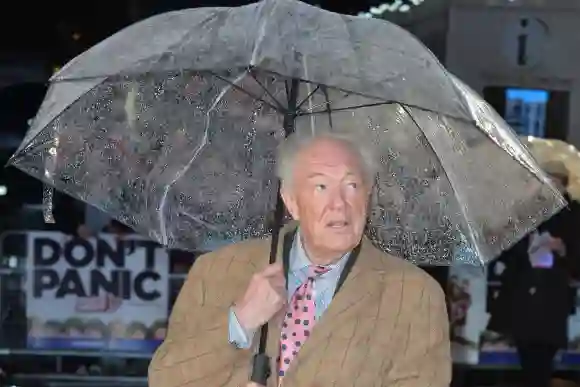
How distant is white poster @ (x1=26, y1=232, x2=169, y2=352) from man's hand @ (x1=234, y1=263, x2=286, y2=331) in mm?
3409

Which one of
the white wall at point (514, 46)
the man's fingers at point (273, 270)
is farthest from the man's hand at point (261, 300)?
the white wall at point (514, 46)

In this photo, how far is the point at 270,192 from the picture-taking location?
2.97 metres

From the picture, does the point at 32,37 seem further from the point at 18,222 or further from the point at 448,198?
the point at 448,198

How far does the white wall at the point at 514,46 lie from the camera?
5914 millimetres

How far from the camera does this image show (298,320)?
8.09ft

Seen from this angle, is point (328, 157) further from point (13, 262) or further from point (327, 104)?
point (13, 262)

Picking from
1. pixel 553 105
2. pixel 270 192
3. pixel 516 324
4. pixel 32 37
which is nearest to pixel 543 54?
pixel 553 105

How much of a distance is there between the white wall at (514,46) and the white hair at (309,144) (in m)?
3.46

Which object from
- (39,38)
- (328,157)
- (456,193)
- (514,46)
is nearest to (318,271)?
(328,157)

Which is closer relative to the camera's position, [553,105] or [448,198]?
[448,198]

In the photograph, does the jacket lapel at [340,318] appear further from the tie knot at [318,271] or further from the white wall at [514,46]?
the white wall at [514,46]

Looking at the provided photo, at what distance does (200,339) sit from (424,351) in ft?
1.67

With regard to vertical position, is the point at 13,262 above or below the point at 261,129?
below

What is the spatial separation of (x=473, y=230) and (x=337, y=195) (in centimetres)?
50
